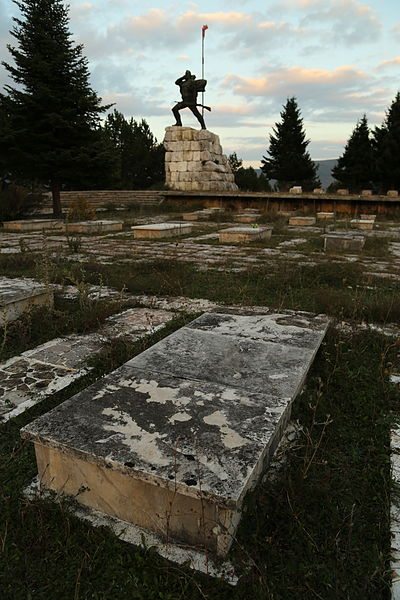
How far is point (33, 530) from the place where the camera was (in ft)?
5.50

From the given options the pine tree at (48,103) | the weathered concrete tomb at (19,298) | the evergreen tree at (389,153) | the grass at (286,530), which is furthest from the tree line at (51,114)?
the evergreen tree at (389,153)

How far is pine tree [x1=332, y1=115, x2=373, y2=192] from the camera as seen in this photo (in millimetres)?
31016

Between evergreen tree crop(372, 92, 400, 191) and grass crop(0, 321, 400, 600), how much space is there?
3045cm

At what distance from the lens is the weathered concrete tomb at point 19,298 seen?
3.81 metres

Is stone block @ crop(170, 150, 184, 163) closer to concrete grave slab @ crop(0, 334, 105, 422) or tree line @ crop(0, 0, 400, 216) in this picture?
tree line @ crop(0, 0, 400, 216)

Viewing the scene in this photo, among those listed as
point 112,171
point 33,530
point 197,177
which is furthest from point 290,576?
point 197,177

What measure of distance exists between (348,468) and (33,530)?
1.48 meters

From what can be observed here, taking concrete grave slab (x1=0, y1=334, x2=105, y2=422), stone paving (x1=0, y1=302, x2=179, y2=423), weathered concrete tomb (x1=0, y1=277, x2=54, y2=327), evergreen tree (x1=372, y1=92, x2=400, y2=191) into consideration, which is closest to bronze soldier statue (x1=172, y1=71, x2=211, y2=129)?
evergreen tree (x1=372, y1=92, x2=400, y2=191)

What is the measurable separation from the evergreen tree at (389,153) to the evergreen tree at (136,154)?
60.8 feet

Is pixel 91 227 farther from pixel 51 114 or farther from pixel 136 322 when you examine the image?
pixel 136 322

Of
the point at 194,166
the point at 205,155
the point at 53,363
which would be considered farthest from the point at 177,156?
the point at 53,363

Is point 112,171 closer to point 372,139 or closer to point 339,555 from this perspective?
point 339,555

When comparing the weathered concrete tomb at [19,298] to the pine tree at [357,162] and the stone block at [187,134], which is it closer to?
the stone block at [187,134]

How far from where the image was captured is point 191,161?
821 inches
